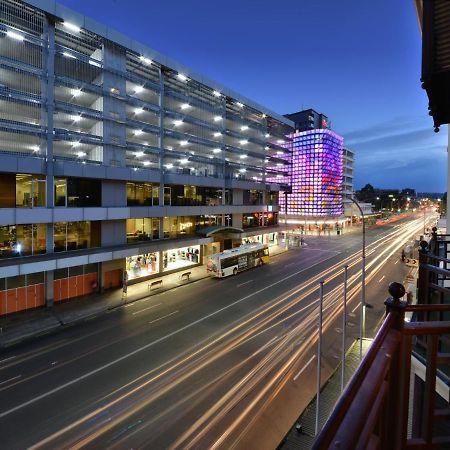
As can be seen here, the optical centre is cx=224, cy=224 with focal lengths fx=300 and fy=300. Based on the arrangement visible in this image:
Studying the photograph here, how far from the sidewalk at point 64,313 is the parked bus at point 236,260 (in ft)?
14.1

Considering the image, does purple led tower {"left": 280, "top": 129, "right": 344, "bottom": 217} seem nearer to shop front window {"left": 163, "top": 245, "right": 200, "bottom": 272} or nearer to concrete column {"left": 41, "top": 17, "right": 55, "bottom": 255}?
shop front window {"left": 163, "top": 245, "right": 200, "bottom": 272}

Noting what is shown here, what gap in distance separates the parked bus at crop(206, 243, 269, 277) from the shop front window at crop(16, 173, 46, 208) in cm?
1695

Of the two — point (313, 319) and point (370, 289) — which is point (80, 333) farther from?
point (370, 289)

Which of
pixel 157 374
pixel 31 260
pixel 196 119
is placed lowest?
pixel 157 374

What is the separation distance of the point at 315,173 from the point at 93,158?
→ 6134cm

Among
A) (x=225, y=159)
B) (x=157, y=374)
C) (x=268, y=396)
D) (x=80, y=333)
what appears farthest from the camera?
(x=225, y=159)

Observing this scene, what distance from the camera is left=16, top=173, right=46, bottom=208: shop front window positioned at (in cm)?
2255

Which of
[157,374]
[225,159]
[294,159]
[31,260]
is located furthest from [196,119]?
[294,159]

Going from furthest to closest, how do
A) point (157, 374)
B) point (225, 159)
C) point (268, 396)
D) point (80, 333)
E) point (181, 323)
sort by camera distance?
point (225, 159) < point (181, 323) < point (80, 333) < point (157, 374) < point (268, 396)

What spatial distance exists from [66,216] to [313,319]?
20483mm

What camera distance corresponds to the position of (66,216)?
79.1ft

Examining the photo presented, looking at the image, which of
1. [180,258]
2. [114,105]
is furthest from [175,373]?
[114,105]

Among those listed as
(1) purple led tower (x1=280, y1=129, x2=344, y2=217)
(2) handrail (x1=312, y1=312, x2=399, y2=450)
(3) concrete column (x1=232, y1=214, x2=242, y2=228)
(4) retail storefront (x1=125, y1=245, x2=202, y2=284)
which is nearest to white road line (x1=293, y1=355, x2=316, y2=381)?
(2) handrail (x1=312, y1=312, x2=399, y2=450)

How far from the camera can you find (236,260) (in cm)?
3459
